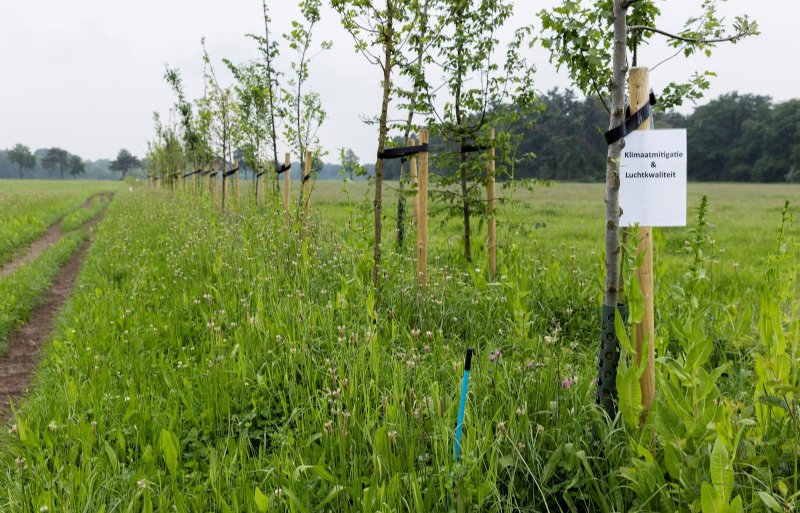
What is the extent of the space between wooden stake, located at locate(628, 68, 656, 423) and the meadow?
75 mm

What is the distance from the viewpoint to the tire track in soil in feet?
14.8

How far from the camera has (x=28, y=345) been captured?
19.3 ft

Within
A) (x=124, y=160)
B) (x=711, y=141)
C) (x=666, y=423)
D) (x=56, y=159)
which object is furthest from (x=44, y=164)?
(x=666, y=423)

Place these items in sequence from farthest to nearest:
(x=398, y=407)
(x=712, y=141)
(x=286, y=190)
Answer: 1. (x=712, y=141)
2. (x=286, y=190)
3. (x=398, y=407)

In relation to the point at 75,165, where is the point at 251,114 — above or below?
below

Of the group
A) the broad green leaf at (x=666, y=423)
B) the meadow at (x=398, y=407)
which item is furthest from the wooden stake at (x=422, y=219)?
the broad green leaf at (x=666, y=423)

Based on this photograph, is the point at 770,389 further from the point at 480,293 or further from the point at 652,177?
the point at 480,293

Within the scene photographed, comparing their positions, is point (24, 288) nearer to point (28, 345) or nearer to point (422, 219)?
point (28, 345)

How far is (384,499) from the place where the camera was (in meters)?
2.34

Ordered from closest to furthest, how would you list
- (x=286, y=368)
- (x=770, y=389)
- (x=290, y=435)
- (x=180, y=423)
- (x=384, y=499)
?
1. (x=384, y=499)
2. (x=770, y=389)
3. (x=290, y=435)
4. (x=180, y=423)
5. (x=286, y=368)

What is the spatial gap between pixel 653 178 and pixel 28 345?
6514 millimetres

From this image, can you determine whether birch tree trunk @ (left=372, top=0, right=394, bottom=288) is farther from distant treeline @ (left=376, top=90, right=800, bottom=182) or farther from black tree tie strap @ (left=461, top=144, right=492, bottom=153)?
distant treeline @ (left=376, top=90, right=800, bottom=182)

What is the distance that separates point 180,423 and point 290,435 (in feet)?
3.11

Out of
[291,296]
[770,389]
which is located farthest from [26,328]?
[770,389]
